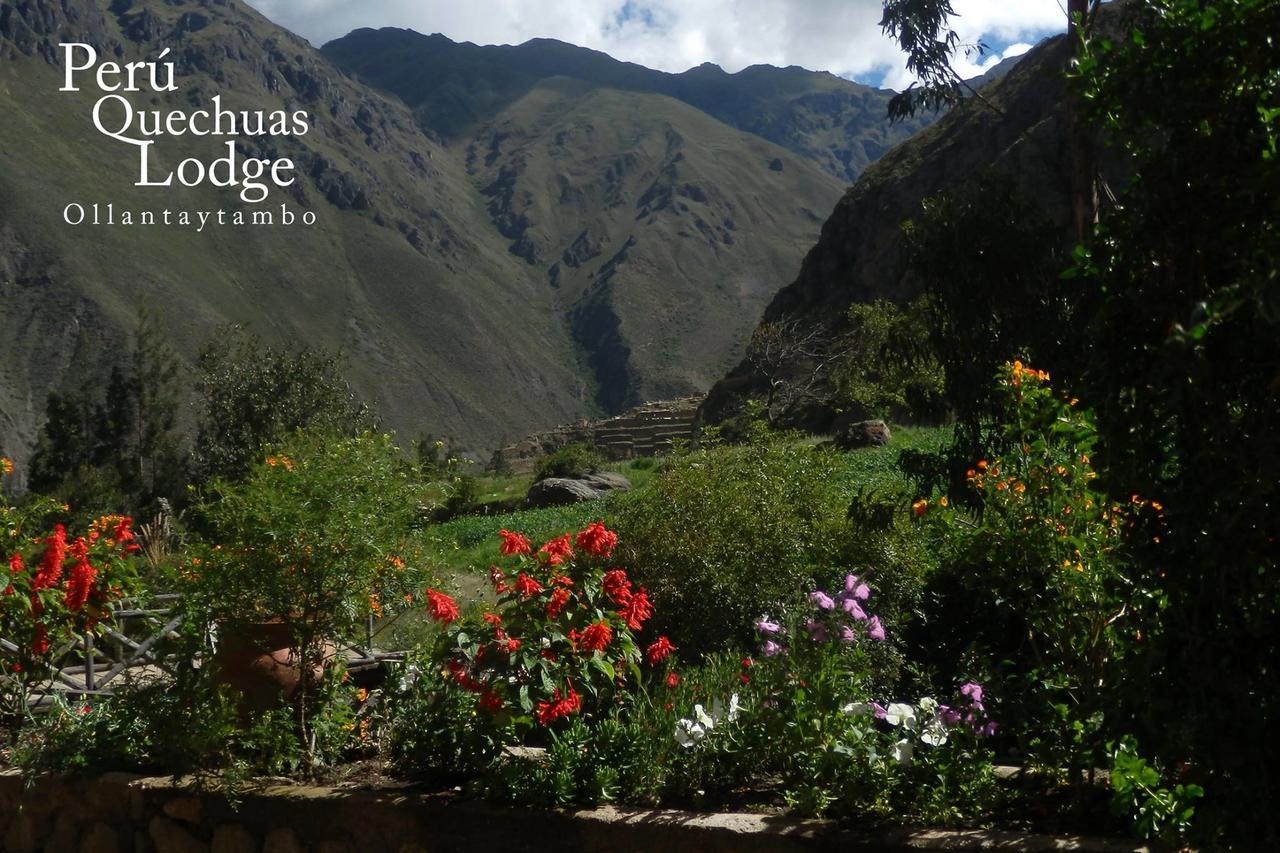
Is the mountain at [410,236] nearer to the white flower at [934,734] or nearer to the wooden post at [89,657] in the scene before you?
the wooden post at [89,657]

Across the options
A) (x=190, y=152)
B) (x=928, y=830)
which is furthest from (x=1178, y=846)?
(x=190, y=152)

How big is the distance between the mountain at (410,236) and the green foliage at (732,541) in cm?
3748

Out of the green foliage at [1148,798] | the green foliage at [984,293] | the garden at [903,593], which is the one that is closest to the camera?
the garden at [903,593]

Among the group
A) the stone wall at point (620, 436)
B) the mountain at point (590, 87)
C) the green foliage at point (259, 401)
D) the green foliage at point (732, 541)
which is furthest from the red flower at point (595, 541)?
the mountain at point (590, 87)

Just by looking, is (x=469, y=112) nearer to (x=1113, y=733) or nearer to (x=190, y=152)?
(x=190, y=152)

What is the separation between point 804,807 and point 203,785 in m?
2.41

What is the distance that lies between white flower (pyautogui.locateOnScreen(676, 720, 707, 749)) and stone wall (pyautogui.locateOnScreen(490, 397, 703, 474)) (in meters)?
36.4

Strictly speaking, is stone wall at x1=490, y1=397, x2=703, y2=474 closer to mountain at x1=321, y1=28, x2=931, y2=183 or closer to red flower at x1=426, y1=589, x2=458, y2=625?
red flower at x1=426, y1=589, x2=458, y2=625

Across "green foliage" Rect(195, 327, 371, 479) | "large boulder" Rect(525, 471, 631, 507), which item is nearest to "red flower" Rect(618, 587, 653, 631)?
"large boulder" Rect(525, 471, 631, 507)

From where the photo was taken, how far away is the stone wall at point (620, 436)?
44062 millimetres

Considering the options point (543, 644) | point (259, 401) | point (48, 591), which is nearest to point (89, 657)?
point (48, 591)

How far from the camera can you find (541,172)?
140m

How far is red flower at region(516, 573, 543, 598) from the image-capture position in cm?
453

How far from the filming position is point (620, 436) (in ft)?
155
